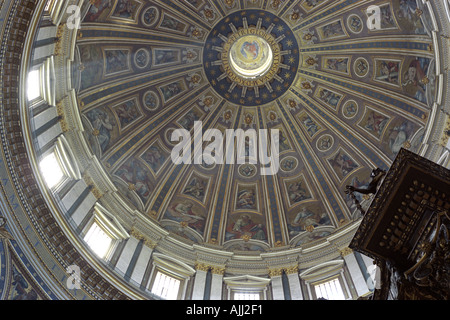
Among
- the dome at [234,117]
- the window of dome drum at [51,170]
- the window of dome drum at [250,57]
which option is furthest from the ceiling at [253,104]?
the window of dome drum at [51,170]

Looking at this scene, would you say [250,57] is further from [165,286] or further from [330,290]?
[165,286]

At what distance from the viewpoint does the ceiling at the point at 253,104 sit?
2031cm

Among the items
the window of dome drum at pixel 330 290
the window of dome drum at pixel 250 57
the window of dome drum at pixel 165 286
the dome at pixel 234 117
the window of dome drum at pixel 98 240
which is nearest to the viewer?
the window of dome drum at pixel 98 240

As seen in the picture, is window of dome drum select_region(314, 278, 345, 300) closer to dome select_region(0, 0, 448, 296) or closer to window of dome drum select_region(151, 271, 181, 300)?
dome select_region(0, 0, 448, 296)

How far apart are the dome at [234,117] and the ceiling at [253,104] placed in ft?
0.26

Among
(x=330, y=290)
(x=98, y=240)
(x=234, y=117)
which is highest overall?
(x=234, y=117)

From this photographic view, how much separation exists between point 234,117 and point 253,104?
59.1 inches

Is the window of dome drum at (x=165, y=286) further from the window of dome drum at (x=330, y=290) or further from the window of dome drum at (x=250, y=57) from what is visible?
the window of dome drum at (x=250, y=57)

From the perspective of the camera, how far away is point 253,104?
88.8 ft

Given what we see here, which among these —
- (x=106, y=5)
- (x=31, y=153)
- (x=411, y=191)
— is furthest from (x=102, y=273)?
(x=106, y=5)

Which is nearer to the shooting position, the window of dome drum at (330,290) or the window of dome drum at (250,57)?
the window of dome drum at (330,290)

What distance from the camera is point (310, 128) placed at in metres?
25.5

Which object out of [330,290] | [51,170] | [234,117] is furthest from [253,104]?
[51,170]

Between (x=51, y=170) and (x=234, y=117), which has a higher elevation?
(x=234, y=117)
